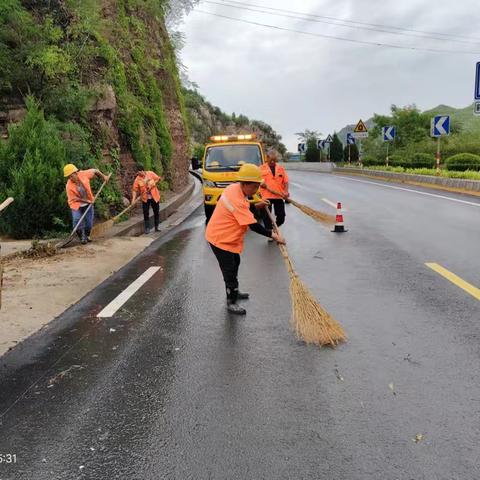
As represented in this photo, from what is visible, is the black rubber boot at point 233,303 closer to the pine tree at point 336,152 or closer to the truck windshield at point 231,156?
the truck windshield at point 231,156

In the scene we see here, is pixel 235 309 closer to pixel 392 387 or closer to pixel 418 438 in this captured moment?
pixel 392 387

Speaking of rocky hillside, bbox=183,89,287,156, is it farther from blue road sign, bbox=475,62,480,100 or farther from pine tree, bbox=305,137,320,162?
blue road sign, bbox=475,62,480,100

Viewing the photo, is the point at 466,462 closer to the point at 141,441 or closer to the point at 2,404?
the point at 141,441

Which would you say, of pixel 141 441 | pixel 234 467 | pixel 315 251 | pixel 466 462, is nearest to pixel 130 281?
pixel 315 251

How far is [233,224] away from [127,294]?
180cm

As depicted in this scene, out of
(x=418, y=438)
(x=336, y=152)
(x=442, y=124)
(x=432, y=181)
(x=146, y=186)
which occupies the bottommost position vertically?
(x=418, y=438)

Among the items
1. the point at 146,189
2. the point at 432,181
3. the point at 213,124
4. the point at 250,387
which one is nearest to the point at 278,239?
the point at 250,387

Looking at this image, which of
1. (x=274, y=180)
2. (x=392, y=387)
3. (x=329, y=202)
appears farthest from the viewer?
(x=329, y=202)

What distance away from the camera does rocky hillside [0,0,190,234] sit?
10.8 metres

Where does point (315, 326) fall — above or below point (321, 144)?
below

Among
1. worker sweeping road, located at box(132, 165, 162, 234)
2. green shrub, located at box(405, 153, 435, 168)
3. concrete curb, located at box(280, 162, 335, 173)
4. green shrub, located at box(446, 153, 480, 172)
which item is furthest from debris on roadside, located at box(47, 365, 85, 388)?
concrete curb, located at box(280, 162, 335, 173)

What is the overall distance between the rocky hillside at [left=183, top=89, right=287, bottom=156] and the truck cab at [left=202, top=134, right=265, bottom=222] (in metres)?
38.4

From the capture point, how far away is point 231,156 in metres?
13.7

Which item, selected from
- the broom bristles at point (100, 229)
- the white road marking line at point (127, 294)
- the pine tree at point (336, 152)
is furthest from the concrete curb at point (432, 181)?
the pine tree at point (336, 152)
